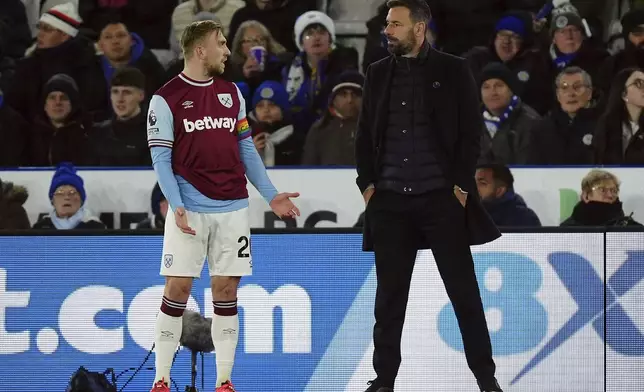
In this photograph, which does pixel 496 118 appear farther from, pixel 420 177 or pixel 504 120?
pixel 420 177

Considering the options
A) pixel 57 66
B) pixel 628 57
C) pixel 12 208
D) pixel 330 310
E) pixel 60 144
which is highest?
pixel 57 66

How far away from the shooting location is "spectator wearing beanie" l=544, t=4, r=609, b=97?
9594mm

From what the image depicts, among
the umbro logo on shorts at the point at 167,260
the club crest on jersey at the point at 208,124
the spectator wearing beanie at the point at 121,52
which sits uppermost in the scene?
the spectator wearing beanie at the point at 121,52

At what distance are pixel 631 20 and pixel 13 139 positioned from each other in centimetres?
518

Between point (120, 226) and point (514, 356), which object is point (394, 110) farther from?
point (120, 226)

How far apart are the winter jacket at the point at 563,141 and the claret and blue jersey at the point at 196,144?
13.9 ft

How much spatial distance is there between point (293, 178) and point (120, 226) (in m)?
1.36

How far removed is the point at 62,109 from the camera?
956 cm

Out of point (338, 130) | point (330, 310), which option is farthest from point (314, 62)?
point (330, 310)

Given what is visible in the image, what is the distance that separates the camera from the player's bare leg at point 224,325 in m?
5.47

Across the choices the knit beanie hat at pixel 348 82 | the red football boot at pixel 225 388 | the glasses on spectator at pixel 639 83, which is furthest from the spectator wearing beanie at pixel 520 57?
the red football boot at pixel 225 388

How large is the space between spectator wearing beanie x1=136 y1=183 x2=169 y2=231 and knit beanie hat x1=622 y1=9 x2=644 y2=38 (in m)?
4.06

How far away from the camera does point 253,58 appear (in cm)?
970

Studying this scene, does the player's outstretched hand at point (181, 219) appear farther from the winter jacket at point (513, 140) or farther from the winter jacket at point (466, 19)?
the winter jacket at point (466, 19)
